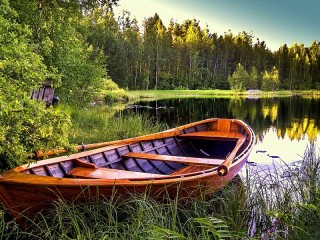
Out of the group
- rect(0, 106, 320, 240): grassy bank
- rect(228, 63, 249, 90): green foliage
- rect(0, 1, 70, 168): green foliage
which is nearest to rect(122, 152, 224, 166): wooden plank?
rect(0, 106, 320, 240): grassy bank

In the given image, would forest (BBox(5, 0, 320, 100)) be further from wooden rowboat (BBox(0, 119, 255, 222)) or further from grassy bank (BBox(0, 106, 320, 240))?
grassy bank (BBox(0, 106, 320, 240))

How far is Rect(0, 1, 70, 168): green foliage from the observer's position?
146 inches

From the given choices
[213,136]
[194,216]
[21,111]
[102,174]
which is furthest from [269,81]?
[21,111]

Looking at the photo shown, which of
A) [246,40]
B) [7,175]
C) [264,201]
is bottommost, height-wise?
[264,201]

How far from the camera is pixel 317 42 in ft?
295

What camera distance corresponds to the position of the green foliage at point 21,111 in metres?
3.71

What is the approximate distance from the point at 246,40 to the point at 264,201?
8417 cm

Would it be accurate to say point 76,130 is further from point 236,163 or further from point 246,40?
point 246,40

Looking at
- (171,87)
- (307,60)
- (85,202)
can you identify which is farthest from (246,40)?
(85,202)

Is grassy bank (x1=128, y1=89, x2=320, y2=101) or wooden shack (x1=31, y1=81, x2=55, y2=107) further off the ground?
wooden shack (x1=31, y1=81, x2=55, y2=107)

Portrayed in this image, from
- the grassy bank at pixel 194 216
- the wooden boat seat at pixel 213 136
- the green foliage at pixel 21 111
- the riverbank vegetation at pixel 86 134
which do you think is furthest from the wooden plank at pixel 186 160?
the wooden boat seat at pixel 213 136

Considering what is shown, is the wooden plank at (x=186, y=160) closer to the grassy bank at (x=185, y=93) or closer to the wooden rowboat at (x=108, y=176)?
the wooden rowboat at (x=108, y=176)

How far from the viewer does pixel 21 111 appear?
13.2 ft

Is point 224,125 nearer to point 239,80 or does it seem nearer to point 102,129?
point 102,129
